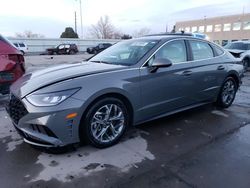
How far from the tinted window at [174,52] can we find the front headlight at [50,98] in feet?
4.98

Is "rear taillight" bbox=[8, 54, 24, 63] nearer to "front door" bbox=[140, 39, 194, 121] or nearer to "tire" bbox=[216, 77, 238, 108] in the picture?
"front door" bbox=[140, 39, 194, 121]

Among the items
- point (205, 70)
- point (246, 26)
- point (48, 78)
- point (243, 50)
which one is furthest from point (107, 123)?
point (246, 26)

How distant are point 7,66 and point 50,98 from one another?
6.83 ft

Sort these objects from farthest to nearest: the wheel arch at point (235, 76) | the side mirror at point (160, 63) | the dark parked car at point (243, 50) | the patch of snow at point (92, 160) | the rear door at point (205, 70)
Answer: the dark parked car at point (243, 50) < the wheel arch at point (235, 76) < the rear door at point (205, 70) < the side mirror at point (160, 63) < the patch of snow at point (92, 160)

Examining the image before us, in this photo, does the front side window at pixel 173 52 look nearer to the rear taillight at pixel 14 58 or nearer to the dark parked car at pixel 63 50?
the rear taillight at pixel 14 58

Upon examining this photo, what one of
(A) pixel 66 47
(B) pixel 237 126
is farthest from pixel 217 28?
(B) pixel 237 126

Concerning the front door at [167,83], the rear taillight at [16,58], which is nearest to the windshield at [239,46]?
the front door at [167,83]

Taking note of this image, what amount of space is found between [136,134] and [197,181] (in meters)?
1.28

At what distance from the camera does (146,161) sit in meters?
2.59

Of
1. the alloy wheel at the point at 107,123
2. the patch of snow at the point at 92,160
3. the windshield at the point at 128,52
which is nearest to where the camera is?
the patch of snow at the point at 92,160

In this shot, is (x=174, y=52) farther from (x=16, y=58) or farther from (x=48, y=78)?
(x=16, y=58)

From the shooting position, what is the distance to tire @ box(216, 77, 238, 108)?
446 cm

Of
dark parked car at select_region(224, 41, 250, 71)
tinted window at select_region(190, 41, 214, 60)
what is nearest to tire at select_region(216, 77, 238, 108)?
tinted window at select_region(190, 41, 214, 60)

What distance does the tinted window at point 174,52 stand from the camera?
10.9ft
